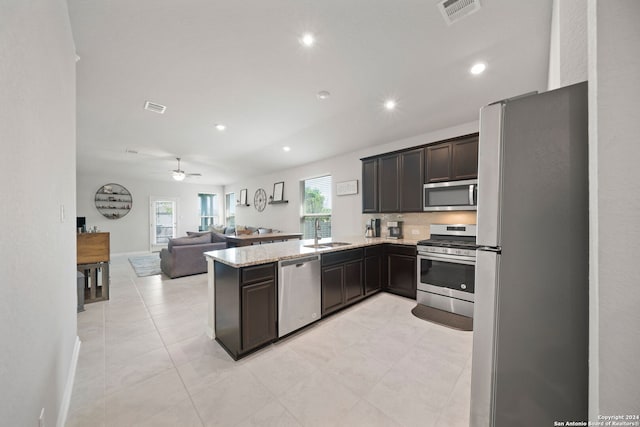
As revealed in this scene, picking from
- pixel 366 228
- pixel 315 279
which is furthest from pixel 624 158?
pixel 366 228

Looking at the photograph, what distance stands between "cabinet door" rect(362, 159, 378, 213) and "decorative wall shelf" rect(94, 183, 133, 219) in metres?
8.42

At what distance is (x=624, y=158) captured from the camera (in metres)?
0.68

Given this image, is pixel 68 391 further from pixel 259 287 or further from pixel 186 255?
pixel 186 255

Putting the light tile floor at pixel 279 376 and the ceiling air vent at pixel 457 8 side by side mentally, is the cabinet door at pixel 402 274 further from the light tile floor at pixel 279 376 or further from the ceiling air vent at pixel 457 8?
the ceiling air vent at pixel 457 8

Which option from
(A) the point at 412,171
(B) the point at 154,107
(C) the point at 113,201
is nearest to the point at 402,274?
(A) the point at 412,171

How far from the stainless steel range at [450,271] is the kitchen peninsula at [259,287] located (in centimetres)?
25

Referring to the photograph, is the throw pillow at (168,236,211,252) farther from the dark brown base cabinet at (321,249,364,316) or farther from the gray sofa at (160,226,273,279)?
the dark brown base cabinet at (321,249,364,316)

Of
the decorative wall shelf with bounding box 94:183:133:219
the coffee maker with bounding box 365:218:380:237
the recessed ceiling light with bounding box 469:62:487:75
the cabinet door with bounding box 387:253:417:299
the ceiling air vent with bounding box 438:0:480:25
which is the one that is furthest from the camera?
the decorative wall shelf with bounding box 94:183:133:219

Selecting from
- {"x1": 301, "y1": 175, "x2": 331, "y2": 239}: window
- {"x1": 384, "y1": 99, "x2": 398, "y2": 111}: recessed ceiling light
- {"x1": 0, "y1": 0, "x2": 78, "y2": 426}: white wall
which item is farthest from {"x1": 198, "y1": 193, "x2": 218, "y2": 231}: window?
{"x1": 384, "y1": 99, "x2": 398, "y2": 111}: recessed ceiling light

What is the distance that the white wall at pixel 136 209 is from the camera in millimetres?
7430

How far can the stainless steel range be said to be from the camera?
2.85m

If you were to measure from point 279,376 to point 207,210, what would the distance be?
30.9 feet

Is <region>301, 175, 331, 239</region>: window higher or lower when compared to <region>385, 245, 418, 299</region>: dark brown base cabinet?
higher

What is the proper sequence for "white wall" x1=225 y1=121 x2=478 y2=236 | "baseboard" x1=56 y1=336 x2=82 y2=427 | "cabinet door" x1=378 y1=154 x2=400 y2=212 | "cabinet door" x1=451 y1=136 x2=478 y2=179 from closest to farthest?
"baseboard" x1=56 y1=336 x2=82 y2=427, "cabinet door" x1=451 y1=136 x2=478 y2=179, "cabinet door" x1=378 y1=154 x2=400 y2=212, "white wall" x1=225 y1=121 x2=478 y2=236
